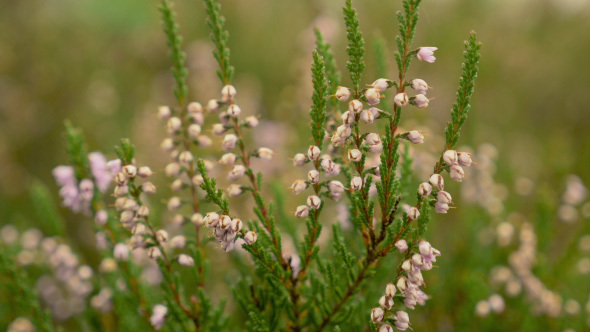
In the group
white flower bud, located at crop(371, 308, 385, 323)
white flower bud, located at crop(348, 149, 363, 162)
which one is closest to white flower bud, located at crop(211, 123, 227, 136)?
white flower bud, located at crop(348, 149, 363, 162)

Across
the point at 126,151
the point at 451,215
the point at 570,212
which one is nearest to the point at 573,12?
the point at 451,215

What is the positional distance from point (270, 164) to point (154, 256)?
2603 millimetres

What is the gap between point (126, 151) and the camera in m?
1.33

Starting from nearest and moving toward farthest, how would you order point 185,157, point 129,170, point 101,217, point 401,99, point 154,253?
point 401,99 → point 129,170 → point 154,253 → point 185,157 → point 101,217

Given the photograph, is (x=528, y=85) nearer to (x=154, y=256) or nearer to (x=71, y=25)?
(x=154, y=256)

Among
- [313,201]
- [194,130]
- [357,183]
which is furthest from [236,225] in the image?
[194,130]

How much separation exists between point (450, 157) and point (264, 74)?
16.1 feet

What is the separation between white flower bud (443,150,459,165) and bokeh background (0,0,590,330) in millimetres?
2049

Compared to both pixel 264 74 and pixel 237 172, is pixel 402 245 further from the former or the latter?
pixel 264 74

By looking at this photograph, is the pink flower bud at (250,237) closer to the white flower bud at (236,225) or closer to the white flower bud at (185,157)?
the white flower bud at (236,225)

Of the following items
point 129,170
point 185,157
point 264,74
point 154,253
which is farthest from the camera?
point 264,74

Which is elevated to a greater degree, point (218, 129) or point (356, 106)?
point (218, 129)

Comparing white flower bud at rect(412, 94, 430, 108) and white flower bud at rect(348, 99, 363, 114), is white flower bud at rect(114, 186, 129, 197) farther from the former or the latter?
white flower bud at rect(412, 94, 430, 108)

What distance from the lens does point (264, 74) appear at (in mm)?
5828
